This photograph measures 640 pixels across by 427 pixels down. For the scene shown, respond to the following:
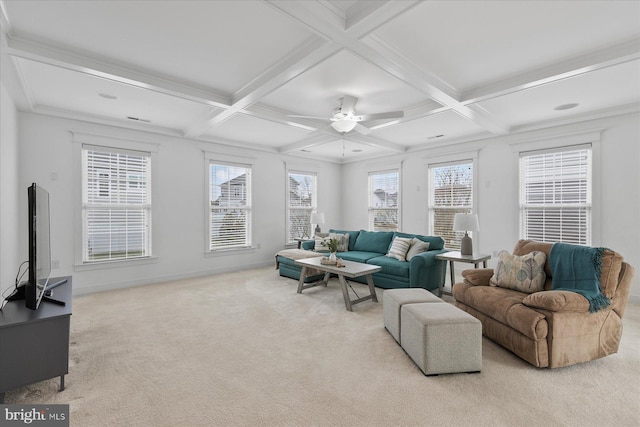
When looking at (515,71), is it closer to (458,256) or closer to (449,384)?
(458,256)

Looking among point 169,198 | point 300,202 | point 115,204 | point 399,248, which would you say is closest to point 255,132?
point 169,198

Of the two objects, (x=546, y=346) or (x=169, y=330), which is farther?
(x=169, y=330)

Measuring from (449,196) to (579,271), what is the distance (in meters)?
3.57

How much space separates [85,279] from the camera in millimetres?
4633

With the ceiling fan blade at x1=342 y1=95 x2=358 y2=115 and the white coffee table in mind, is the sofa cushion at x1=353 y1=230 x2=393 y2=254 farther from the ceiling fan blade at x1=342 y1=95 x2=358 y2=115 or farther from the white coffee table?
the ceiling fan blade at x1=342 y1=95 x2=358 y2=115

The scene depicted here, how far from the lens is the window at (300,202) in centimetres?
734

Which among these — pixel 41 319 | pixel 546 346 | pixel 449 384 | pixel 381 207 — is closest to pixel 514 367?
pixel 546 346

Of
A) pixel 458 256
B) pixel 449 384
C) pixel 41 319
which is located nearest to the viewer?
pixel 41 319

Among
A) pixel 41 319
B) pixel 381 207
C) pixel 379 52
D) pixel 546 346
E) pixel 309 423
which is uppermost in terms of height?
pixel 379 52

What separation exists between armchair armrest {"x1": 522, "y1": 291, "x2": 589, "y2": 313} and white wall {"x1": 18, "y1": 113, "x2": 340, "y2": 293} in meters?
5.20

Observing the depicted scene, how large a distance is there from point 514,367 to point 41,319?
11.3ft

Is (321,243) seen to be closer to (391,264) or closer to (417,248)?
(391,264)

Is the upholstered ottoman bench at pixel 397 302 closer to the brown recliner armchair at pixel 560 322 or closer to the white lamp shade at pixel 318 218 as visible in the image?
the brown recliner armchair at pixel 560 322

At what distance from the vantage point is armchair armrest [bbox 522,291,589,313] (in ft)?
7.77
